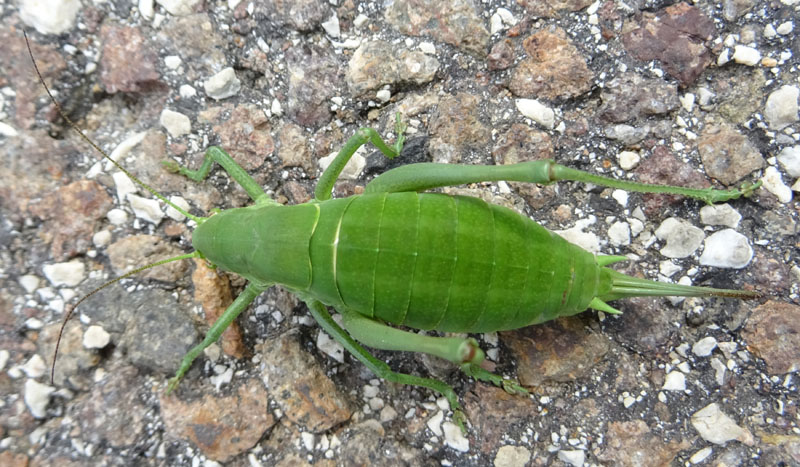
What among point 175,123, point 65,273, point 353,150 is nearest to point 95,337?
point 65,273

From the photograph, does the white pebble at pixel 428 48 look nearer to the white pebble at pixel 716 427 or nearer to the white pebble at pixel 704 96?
the white pebble at pixel 704 96

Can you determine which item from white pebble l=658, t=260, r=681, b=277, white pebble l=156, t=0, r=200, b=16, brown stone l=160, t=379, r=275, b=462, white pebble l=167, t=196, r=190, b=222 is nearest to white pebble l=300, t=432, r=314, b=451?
brown stone l=160, t=379, r=275, b=462

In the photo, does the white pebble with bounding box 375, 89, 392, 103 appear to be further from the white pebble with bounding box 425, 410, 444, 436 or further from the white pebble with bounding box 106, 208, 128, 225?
the white pebble with bounding box 425, 410, 444, 436

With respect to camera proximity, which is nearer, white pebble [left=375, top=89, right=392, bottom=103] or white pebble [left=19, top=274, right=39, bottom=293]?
white pebble [left=19, top=274, right=39, bottom=293]

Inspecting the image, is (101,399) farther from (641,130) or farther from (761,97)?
(761,97)

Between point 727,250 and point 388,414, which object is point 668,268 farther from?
point 388,414

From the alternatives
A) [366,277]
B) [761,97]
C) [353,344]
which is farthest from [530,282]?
[761,97]

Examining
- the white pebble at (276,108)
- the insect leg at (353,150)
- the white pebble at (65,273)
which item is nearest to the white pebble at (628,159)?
the insect leg at (353,150)
